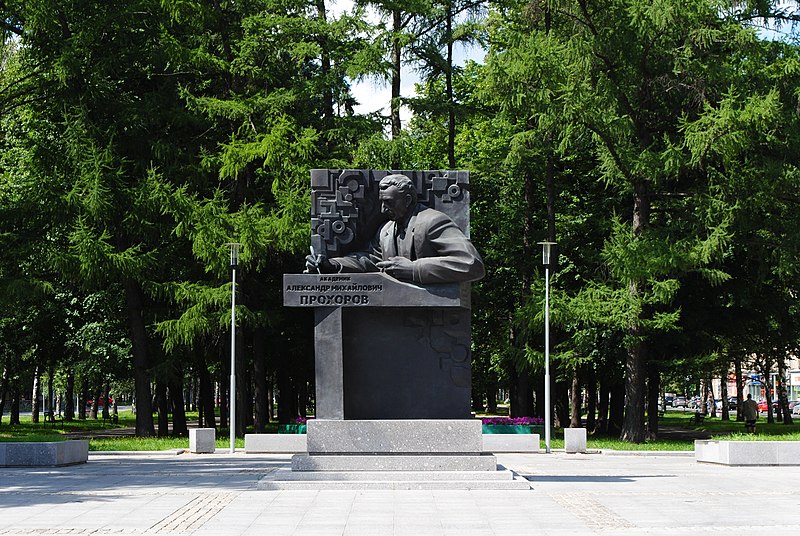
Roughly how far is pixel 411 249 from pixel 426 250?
0.29 m

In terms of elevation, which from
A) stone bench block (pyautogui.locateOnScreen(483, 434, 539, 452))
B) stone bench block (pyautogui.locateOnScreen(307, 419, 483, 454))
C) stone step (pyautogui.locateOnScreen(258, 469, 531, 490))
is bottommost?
stone bench block (pyautogui.locateOnScreen(483, 434, 539, 452))

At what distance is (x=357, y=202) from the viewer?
19875 millimetres

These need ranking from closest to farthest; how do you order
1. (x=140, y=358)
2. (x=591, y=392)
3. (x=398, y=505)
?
(x=398, y=505), (x=140, y=358), (x=591, y=392)

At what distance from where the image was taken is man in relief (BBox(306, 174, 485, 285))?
1875 cm

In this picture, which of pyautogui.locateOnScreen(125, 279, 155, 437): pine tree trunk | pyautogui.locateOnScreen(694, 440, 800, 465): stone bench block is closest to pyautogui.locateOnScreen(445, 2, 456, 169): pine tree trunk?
pyautogui.locateOnScreen(125, 279, 155, 437): pine tree trunk

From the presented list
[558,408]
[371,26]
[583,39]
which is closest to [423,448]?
[583,39]

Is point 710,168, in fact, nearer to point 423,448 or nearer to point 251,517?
point 423,448

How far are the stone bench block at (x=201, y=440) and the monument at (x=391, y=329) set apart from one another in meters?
12.5

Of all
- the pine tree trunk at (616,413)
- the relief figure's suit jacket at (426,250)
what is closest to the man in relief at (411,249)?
the relief figure's suit jacket at (426,250)

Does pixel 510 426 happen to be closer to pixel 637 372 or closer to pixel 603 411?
pixel 637 372

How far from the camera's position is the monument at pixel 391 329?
18.4 m

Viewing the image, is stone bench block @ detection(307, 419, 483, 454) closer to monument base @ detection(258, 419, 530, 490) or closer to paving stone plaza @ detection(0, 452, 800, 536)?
monument base @ detection(258, 419, 530, 490)

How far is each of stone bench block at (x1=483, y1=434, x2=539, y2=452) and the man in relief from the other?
1329 centimetres

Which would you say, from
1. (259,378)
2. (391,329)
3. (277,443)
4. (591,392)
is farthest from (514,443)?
(591,392)
